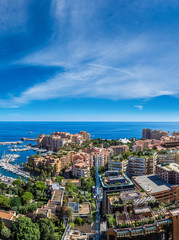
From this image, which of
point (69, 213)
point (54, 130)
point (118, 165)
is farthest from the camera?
point (54, 130)

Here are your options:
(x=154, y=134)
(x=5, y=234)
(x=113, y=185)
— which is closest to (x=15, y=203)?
(x=5, y=234)

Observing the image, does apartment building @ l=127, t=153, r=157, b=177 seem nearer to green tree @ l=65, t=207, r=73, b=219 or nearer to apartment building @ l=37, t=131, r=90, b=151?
green tree @ l=65, t=207, r=73, b=219

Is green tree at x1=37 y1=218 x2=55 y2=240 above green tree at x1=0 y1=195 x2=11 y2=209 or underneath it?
underneath

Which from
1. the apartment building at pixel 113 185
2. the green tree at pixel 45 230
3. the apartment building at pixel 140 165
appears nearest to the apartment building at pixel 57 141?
the apartment building at pixel 140 165

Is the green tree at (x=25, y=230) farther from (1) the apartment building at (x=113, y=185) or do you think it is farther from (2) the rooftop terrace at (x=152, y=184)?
(2) the rooftop terrace at (x=152, y=184)

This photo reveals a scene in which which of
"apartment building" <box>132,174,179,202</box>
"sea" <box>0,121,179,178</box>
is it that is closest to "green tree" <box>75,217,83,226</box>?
"apartment building" <box>132,174,179,202</box>

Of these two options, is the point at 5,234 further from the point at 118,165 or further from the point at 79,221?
the point at 118,165

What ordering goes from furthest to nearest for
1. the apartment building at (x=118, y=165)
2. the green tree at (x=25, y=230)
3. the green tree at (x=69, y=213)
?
the apartment building at (x=118, y=165) → the green tree at (x=69, y=213) → the green tree at (x=25, y=230)

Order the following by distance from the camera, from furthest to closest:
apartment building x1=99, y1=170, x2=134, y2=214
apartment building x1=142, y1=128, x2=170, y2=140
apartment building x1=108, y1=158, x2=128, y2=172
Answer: apartment building x1=142, y1=128, x2=170, y2=140 < apartment building x1=108, y1=158, x2=128, y2=172 < apartment building x1=99, y1=170, x2=134, y2=214

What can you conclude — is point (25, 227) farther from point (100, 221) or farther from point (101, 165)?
point (101, 165)
